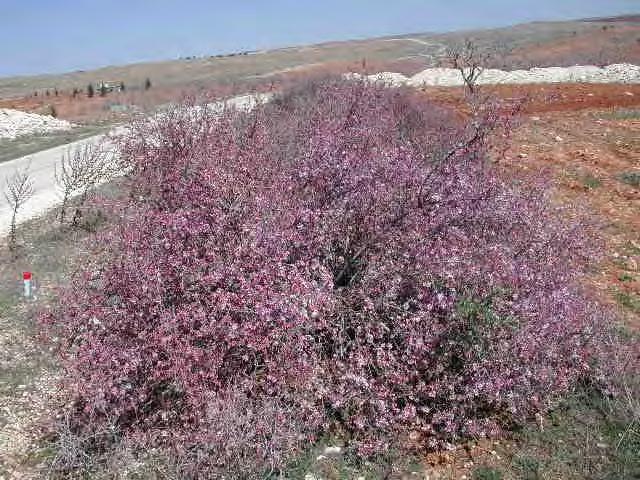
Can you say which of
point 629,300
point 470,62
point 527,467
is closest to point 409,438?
point 527,467

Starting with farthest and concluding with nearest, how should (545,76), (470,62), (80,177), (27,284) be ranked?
(545,76) → (470,62) → (80,177) → (27,284)

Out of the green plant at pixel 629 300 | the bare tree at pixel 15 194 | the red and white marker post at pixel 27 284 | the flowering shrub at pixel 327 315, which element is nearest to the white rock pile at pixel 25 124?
the bare tree at pixel 15 194

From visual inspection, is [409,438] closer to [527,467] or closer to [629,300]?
[527,467]

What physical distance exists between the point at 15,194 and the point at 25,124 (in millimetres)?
14531

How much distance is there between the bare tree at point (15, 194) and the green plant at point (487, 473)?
7619 mm

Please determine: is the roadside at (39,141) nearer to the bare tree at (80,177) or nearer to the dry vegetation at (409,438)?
the bare tree at (80,177)

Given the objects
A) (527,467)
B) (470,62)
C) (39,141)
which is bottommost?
(527,467)

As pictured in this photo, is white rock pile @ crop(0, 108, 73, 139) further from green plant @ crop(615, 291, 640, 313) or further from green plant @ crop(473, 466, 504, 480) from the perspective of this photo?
green plant @ crop(473, 466, 504, 480)

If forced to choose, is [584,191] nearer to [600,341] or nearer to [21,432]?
[600,341]

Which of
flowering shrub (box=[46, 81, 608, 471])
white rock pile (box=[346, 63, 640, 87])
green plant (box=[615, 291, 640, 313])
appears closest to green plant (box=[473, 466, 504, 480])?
flowering shrub (box=[46, 81, 608, 471])

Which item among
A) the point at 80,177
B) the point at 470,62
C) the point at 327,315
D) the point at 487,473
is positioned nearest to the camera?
the point at 487,473

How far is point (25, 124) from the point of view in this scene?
24.6 m

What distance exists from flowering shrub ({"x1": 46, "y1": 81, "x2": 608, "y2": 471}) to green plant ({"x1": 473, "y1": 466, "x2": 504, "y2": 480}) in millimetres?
324

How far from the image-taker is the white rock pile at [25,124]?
23.2 meters
